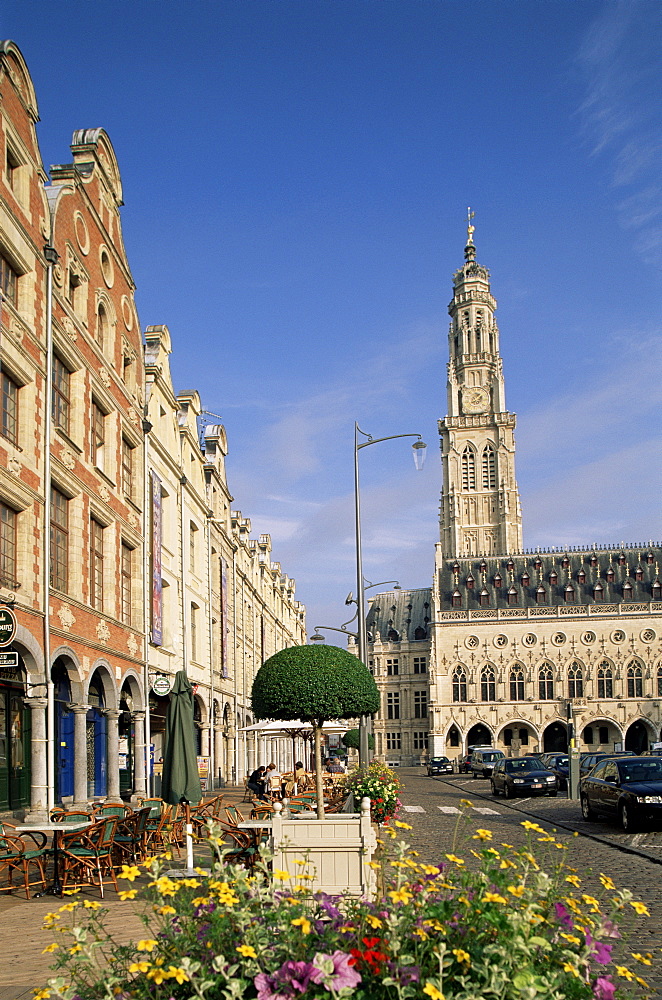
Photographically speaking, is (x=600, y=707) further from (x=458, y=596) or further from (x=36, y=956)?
(x=36, y=956)

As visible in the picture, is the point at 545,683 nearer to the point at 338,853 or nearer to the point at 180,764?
the point at 180,764

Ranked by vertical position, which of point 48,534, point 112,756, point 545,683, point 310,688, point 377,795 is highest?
point 48,534

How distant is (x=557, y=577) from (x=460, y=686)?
609 inches

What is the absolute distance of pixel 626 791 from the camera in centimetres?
2092

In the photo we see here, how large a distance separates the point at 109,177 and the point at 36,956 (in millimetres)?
23747

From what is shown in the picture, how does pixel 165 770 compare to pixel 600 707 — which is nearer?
pixel 165 770

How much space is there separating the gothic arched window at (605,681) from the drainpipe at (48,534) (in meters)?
81.5

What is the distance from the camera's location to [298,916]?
459 centimetres

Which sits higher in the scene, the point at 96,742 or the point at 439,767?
the point at 96,742

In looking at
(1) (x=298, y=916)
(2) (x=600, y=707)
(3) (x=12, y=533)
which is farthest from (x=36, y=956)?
(2) (x=600, y=707)

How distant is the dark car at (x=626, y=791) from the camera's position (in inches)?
801

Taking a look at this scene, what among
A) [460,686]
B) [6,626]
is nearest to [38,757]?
[6,626]

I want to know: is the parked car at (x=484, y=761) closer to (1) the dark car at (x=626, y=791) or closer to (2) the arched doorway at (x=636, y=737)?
(1) the dark car at (x=626, y=791)

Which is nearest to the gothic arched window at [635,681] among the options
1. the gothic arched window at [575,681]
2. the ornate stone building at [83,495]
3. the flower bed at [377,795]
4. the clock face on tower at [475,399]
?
the gothic arched window at [575,681]
